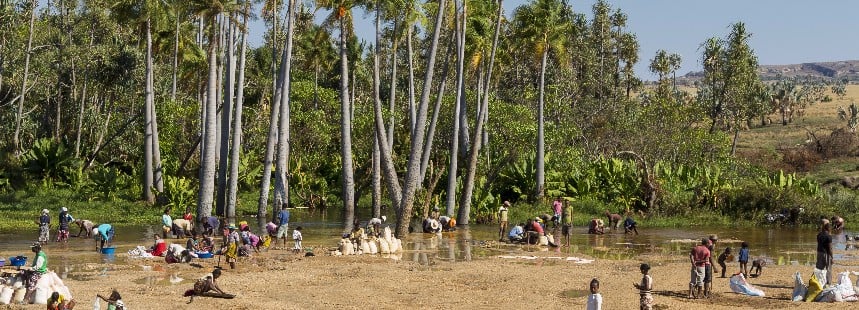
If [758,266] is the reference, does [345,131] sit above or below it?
above

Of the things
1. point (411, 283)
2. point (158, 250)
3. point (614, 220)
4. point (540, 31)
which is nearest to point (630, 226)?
point (614, 220)

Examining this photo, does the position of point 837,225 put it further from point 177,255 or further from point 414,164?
point 177,255

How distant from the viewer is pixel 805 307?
66.1 ft

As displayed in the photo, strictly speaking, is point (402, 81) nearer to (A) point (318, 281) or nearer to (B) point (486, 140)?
(B) point (486, 140)

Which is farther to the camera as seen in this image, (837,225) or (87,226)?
(837,225)

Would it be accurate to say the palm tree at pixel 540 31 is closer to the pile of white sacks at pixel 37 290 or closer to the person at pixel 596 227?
the person at pixel 596 227

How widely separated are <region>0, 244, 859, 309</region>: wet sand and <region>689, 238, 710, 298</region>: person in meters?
0.30

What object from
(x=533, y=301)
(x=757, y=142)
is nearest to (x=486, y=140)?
(x=533, y=301)

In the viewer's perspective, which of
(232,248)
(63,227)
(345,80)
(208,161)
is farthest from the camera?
(345,80)

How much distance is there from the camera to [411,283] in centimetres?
2322

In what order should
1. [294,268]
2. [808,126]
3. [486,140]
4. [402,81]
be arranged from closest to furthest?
[294,268] < [486,140] < [402,81] < [808,126]

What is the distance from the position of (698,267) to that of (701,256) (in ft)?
1.08

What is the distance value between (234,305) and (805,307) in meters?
11.3

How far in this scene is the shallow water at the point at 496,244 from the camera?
2777 cm
